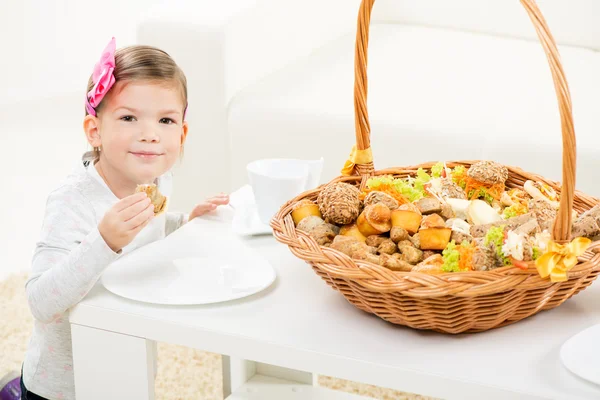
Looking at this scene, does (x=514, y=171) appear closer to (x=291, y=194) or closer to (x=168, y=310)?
(x=291, y=194)

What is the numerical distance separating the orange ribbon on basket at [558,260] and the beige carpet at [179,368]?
780 mm

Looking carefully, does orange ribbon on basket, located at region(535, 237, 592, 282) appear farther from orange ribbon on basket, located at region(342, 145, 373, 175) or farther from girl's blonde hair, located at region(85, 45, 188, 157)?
girl's blonde hair, located at region(85, 45, 188, 157)

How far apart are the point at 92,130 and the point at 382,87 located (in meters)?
0.89

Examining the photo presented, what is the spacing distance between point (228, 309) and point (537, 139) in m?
0.95

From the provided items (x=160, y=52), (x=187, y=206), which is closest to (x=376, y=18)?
(x=187, y=206)

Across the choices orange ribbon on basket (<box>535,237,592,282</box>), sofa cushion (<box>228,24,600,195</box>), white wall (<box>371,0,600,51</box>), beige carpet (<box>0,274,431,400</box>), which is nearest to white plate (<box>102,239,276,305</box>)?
orange ribbon on basket (<box>535,237,592,282</box>)

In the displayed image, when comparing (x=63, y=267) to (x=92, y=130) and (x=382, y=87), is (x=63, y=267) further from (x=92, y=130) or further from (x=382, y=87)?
(x=382, y=87)

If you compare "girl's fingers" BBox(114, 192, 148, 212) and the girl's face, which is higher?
the girl's face

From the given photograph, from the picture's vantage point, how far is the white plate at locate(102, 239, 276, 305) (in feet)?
3.38

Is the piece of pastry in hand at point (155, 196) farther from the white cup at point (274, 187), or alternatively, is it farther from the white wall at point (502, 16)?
Result: the white wall at point (502, 16)

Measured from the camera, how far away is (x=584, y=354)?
874mm

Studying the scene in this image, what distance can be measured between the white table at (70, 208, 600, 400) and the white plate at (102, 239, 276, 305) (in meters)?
0.01

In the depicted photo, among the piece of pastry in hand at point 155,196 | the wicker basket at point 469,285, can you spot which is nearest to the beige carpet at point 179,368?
the piece of pastry in hand at point 155,196

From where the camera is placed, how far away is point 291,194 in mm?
1248
